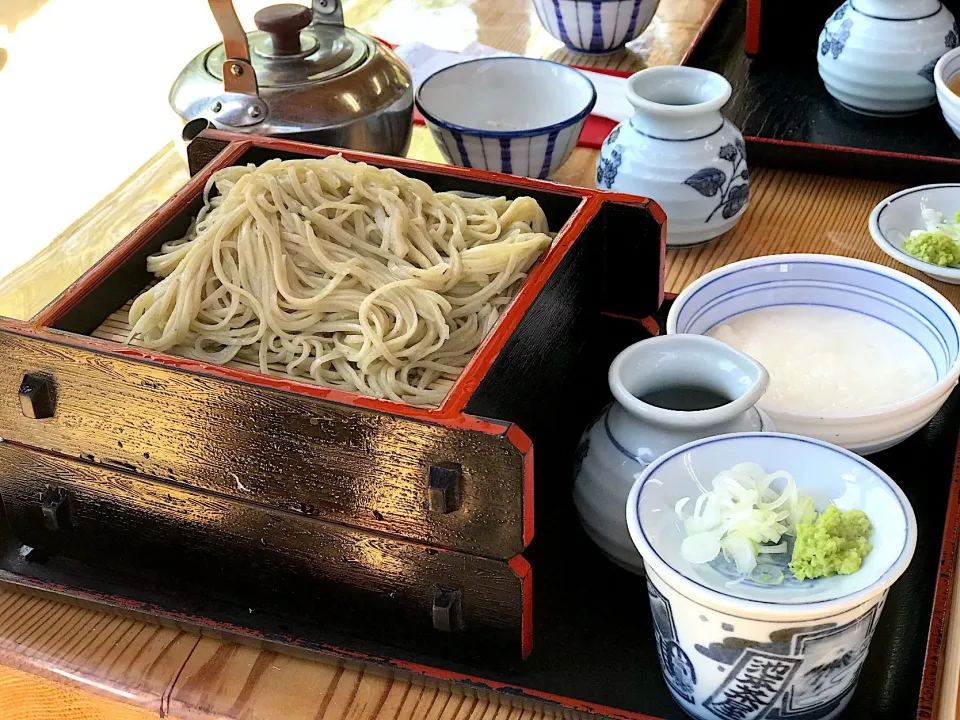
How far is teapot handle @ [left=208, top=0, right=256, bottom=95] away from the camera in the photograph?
1.51 meters

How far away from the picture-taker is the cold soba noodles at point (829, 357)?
1.16 metres

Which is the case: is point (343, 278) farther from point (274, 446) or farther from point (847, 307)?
point (847, 307)

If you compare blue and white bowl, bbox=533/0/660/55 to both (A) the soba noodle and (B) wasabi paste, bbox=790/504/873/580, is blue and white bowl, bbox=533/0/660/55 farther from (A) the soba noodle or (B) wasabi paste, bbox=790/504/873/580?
(B) wasabi paste, bbox=790/504/873/580

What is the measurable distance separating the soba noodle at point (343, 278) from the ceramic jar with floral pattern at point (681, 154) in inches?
15.9

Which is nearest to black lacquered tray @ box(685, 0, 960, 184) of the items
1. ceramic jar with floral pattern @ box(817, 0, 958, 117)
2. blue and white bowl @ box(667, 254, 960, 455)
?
ceramic jar with floral pattern @ box(817, 0, 958, 117)

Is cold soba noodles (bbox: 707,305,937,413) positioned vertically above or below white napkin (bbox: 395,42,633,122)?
above

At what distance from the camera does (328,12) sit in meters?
1.74

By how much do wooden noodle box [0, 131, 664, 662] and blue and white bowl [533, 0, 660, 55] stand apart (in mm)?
1063

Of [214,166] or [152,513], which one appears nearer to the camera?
[152,513]

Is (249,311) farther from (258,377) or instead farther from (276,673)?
(276,673)

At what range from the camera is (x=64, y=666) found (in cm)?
99

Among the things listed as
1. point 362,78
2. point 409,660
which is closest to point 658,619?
point 409,660

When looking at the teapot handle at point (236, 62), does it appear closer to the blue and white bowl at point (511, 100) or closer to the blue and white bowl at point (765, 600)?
the blue and white bowl at point (511, 100)

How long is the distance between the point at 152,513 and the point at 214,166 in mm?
436
